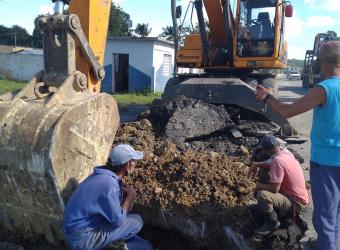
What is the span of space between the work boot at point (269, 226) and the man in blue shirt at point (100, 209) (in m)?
1.16

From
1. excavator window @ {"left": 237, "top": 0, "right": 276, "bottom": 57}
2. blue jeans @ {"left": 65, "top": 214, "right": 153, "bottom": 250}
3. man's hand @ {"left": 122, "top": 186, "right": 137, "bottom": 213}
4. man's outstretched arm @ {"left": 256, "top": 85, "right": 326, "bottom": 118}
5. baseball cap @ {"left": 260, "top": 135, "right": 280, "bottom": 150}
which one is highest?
excavator window @ {"left": 237, "top": 0, "right": 276, "bottom": 57}

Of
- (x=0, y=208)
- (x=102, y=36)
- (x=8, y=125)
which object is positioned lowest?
(x=0, y=208)

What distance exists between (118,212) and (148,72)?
1956cm

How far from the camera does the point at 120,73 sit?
2358 centimetres

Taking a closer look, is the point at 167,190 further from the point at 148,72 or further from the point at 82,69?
the point at 148,72

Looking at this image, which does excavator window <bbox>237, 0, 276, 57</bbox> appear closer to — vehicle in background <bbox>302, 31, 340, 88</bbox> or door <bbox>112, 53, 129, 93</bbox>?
door <bbox>112, 53, 129, 93</bbox>

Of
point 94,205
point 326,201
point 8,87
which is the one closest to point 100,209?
point 94,205

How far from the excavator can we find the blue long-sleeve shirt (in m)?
4.71

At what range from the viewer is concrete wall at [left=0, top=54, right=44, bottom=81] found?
2789 centimetres

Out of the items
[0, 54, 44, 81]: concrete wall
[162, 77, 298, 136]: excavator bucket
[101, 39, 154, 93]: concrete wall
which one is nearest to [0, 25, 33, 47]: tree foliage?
[0, 54, 44, 81]: concrete wall

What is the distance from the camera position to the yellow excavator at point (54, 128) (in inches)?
151

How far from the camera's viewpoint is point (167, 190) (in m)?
4.48

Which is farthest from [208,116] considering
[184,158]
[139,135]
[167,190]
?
[167,190]

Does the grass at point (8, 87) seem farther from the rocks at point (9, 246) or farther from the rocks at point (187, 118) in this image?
the rocks at point (9, 246)
